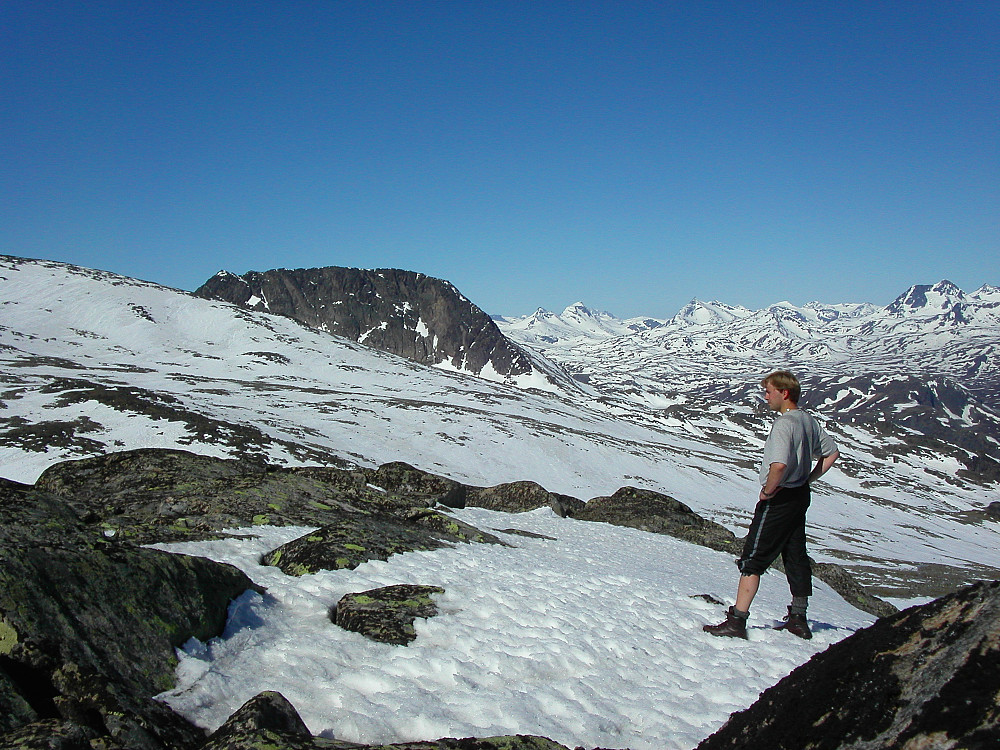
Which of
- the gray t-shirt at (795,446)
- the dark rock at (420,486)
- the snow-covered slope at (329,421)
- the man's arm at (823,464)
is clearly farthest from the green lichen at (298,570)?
the snow-covered slope at (329,421)

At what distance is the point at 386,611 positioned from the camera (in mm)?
9070

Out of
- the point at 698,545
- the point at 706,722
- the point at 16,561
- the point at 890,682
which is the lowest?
the point at 698,545

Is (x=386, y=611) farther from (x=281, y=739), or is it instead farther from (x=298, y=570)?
(x=281, y=739)

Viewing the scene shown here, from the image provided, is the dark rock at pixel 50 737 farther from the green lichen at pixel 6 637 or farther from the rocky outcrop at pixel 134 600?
the green lichen at pixel 6 637

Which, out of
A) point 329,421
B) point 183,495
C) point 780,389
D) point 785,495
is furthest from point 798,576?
point 329,421

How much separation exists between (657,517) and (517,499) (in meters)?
7.23

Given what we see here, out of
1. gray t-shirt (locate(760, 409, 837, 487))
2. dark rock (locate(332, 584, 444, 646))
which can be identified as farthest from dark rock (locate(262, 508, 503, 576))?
gray t-shirt (locate(760, 409, 837, 487))

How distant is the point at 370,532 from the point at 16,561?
8572 millimetres

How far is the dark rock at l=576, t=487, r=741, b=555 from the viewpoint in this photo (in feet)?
87.2

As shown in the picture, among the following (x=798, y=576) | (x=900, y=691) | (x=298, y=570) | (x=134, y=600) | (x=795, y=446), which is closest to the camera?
(x=900, y=691)

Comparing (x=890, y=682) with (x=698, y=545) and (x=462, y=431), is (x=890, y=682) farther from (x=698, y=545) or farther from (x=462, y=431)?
(x=462, y=431)

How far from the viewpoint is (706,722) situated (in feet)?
23.2

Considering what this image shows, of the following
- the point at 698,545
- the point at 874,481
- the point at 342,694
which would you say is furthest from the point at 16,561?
the point at 874,481

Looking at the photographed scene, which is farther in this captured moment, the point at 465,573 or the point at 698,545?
the point at 698,545
